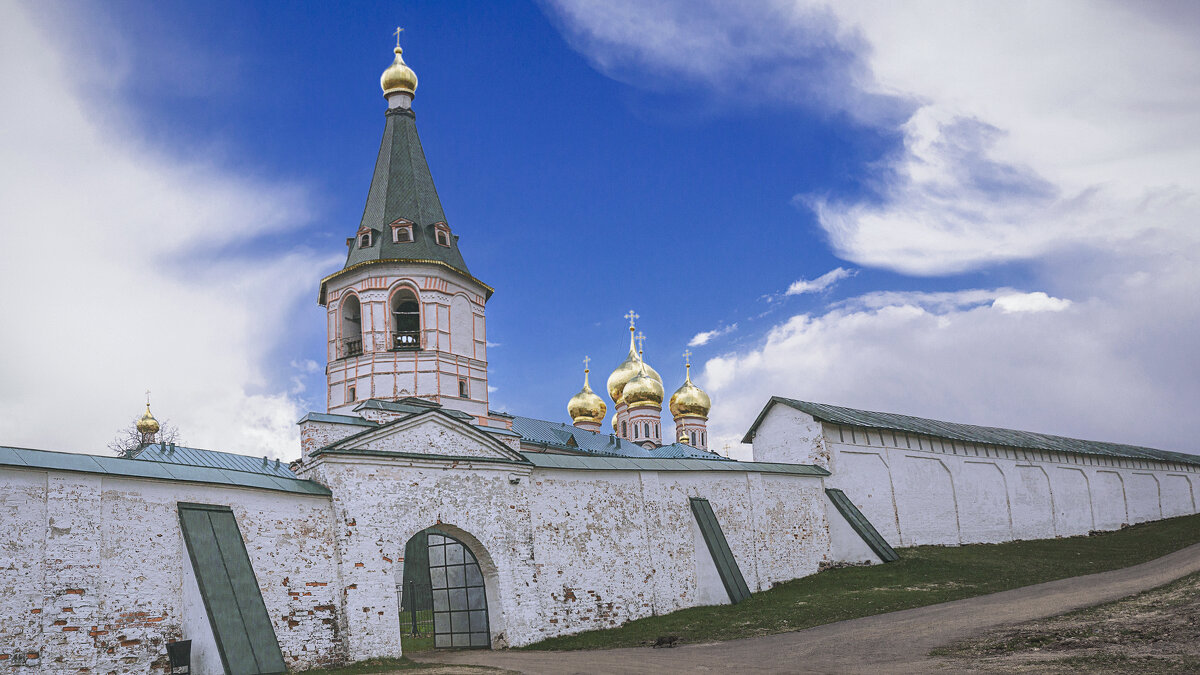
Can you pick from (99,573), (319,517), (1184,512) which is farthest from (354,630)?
(1184,512)

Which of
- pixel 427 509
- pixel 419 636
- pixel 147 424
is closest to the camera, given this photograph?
pixel 427 509

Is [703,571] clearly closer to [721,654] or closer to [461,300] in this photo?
[721,654]

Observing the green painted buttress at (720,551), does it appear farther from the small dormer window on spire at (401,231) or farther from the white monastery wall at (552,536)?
the small dormer window on spire at (401,231)

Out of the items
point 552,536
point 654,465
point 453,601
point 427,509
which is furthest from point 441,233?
point 427,509

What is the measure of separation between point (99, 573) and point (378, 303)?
1546 centimetres

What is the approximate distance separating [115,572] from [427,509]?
16.6 ft

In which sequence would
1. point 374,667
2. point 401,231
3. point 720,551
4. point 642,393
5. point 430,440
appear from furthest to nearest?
point 642,393 < point 401,231 < point 720,551 < point 430,440 < point 374,667

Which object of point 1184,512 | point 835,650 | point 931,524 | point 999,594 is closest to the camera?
point 835,650

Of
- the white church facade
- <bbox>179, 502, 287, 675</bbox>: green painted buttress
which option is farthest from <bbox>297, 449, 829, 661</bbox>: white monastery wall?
<bbox>179, 502, 287, 675</bbox>: green painted buttress

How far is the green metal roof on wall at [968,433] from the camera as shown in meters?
25.2

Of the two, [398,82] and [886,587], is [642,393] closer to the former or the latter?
[398,82]

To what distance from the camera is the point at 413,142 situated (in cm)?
2967

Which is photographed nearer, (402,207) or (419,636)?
(419,636)

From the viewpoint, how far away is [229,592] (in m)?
12.9
